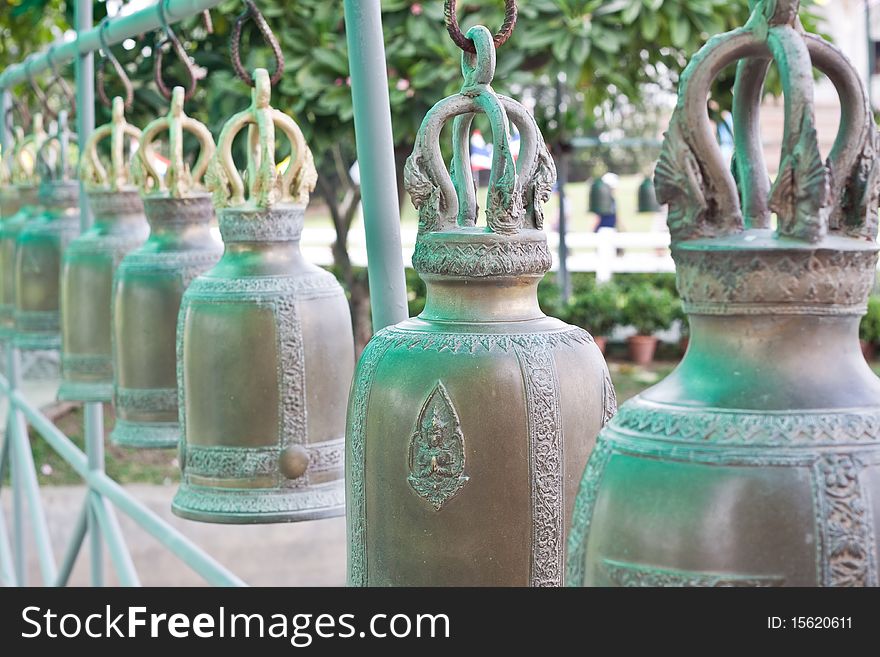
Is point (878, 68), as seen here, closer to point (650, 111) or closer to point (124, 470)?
point (650, 111)

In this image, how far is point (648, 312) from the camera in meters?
10.5

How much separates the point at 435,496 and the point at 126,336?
136cm

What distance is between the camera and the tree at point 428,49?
15.9ft

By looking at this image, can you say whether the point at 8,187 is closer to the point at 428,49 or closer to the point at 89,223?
the point at 89,223

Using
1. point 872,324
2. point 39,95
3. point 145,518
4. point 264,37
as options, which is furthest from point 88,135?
point 872,324

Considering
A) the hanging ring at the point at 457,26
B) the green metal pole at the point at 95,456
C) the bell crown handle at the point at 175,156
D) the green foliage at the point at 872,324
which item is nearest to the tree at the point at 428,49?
the green metal pole at the point at 95,456

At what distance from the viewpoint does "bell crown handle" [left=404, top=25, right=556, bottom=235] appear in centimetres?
156

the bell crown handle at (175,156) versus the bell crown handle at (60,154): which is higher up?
the bell crown handle at (60,154)

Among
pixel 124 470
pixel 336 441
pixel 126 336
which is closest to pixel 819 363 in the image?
pixel 336 441

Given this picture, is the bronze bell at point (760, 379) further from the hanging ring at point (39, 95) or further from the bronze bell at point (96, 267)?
the hanging ring at point (39, 95)

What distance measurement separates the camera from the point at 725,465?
1013mm

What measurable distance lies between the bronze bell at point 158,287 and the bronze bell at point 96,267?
334 mm

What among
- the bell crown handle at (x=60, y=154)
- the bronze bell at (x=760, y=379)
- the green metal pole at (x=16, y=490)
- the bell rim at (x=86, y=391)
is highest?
the bell crown handle at (x=60, y=154)

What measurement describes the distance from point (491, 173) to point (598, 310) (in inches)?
353
